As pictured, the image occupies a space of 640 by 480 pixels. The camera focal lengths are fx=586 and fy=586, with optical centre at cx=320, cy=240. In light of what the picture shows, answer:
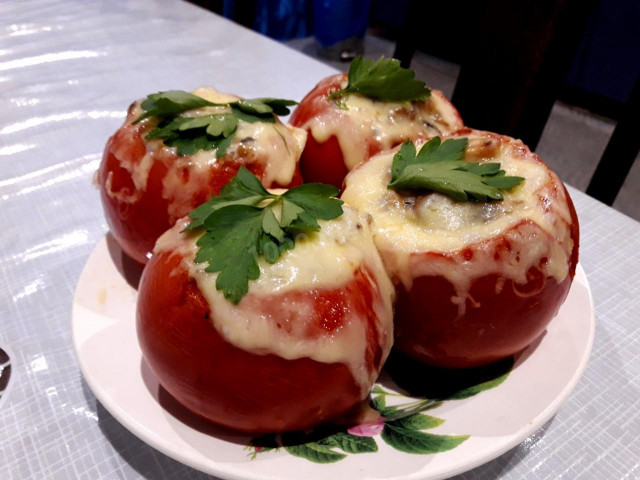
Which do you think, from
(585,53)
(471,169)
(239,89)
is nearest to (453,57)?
(585,53)

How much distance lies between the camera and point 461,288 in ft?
2.25

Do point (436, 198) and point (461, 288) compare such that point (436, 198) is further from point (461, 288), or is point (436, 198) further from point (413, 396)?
point (413, 396)

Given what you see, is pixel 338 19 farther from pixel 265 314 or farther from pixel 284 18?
pixel 265 314

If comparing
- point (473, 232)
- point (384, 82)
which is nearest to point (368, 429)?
point (473, 232)

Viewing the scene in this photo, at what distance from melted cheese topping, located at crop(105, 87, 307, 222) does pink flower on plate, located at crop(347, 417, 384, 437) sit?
1.20ft

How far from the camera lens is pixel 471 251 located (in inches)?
26.7

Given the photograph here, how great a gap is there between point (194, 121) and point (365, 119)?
10.9 inches

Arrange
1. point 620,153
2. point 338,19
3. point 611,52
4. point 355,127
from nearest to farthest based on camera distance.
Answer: point 355,127 → point 620,153 → point 611,52 → point 338,19

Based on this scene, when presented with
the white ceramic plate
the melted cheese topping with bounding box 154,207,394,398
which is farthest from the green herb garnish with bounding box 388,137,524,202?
the white ceramic plate

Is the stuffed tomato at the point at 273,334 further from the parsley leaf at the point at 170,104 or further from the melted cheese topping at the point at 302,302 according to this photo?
the parsley leaf at the point at 170,104

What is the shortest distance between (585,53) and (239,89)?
2008mm

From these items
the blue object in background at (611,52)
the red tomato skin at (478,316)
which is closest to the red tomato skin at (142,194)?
the red tomato skin at (478,316)

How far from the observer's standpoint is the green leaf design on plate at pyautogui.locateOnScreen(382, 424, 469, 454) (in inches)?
24.7

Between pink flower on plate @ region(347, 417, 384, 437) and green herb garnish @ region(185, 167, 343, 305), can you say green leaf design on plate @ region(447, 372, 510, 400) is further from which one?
green herb garnish @ region(185, 167, 343, 305)
